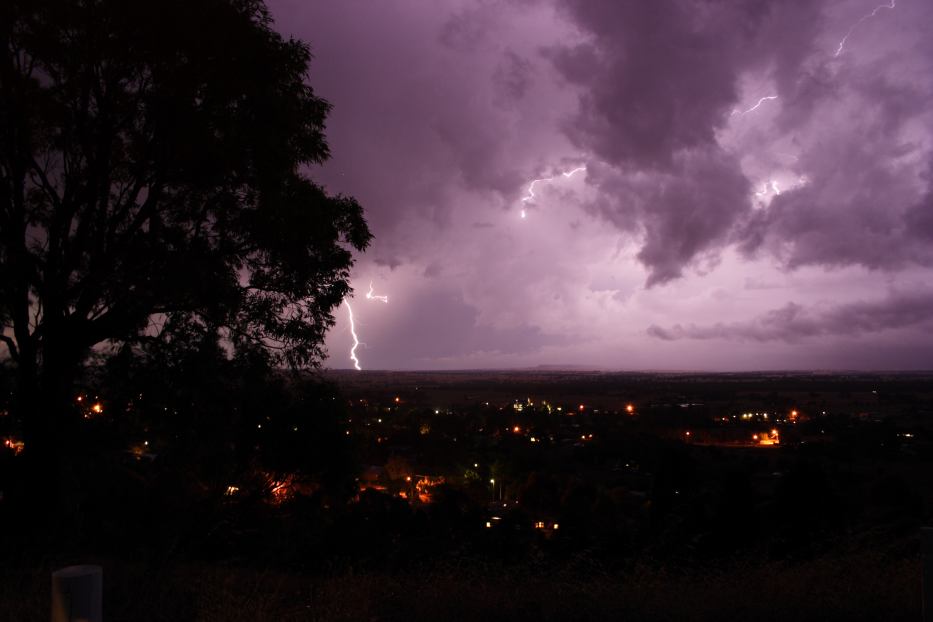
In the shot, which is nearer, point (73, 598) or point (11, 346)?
point (73, 598)

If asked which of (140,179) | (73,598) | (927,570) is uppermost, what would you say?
(140,179)

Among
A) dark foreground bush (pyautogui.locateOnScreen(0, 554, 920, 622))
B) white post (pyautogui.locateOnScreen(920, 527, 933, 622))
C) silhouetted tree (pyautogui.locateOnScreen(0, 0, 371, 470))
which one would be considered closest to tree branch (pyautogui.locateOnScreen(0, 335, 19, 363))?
silhouetted tree (pyautogui.locateOnScreen(0, 0, 371, 470))

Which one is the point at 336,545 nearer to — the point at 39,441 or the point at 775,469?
the point at 39,441

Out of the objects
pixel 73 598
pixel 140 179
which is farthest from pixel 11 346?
pixel 73 598

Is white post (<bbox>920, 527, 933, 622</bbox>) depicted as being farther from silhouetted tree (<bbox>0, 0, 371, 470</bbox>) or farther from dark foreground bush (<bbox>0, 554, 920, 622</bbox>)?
silhouetted tree (<bbox>0, 0, 371, 470</bbox>)

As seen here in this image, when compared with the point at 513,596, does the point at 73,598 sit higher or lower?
higher

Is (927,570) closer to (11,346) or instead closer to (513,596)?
(513,596)
